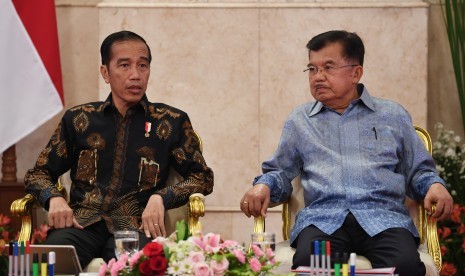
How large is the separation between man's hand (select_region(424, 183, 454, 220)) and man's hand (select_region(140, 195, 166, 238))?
1137mm

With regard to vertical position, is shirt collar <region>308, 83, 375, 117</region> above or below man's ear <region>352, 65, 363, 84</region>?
below

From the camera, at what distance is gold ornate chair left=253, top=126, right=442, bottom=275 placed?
448 cm

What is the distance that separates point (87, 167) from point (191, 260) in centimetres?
160

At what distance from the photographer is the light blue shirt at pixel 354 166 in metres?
4.58

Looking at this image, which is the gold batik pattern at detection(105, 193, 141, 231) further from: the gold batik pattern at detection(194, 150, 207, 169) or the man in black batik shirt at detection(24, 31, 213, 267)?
the gold batik pattern at detection(194, 150, 207, 169)

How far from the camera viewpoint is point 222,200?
6160mm

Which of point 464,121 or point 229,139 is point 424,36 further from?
point 229,139

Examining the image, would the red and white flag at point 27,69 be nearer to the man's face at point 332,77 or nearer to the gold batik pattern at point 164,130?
the gold batik pattern at point 164,130

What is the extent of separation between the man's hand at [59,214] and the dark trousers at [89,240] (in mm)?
33

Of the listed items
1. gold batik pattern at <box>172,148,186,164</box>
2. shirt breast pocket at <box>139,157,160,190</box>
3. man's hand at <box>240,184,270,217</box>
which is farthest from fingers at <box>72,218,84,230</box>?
man's hand at <box>240,184,270,217</box>

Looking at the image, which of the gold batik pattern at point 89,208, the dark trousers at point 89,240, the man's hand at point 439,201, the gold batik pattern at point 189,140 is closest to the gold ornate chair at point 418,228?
the man's hand at point 439,201

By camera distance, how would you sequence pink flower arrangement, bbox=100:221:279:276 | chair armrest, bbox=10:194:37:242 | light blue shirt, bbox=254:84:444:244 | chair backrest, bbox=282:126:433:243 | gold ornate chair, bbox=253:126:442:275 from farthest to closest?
chair backrest, bbox=282:126:433:243, chair armrest, bbox=10:194:37:242, light blue shirt, bbox=254:84:444:244, gold ornate chair, bbox=253:126:442:275, pink flower arrangement, bbox=100:221:279:276

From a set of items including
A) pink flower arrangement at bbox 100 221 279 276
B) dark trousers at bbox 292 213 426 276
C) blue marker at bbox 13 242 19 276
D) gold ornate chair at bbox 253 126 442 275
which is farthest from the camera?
gold ornate chair at bbox 253 126 442 275

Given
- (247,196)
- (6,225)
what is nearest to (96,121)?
(247,196)
